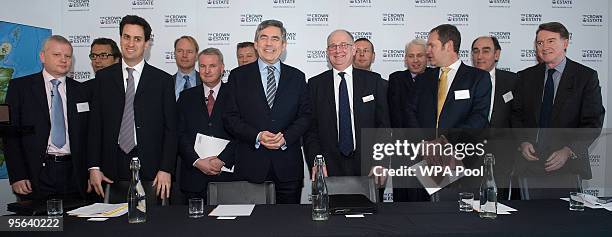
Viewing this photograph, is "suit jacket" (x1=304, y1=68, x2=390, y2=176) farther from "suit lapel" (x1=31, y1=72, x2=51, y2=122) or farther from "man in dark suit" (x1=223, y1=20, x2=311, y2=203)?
"suit lapel" (x1=31, y1=72, x2=51, y2=122)

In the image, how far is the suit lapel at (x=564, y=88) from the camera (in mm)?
3445

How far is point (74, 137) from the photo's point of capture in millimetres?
3293

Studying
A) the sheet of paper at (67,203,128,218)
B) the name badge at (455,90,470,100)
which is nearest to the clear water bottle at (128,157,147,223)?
the sheet of paper at (67,203,128,218)

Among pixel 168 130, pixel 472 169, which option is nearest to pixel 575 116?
pixel 472 169

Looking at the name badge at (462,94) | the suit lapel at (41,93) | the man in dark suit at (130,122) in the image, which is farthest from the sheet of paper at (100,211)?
the name badge at (462,94)

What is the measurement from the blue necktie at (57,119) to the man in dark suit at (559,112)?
10.8ft

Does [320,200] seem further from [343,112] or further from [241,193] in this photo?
[343,112]

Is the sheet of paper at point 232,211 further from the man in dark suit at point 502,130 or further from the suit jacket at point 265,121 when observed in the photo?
the man in dark suit at point 502,130

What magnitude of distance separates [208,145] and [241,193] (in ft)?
2.35

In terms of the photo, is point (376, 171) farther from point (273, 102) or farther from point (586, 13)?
point (586, 13)

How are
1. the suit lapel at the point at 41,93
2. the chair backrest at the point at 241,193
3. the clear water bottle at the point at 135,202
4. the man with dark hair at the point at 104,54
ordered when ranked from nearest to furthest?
1. the clear water bottle at the point at 135,202
2. the chair backrest at the point at 241,193
3. the suit lapel at the point at 41,93
4. the man with dark hair at the point at 104,54

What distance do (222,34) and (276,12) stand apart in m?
0.61

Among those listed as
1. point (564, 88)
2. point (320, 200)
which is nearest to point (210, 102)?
point (320, 200)

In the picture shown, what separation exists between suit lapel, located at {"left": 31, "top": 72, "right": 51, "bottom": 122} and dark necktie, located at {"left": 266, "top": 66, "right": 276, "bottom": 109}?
151 centimetres
